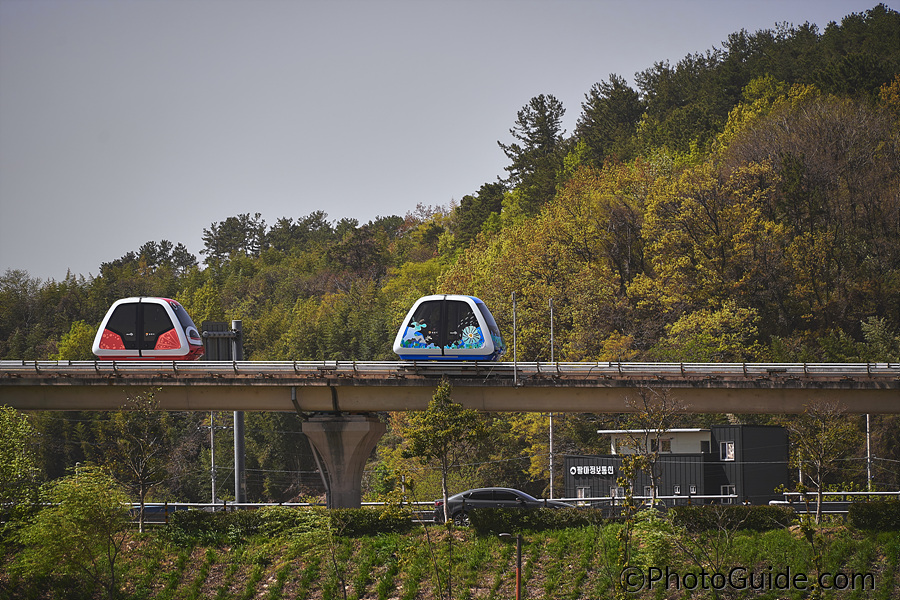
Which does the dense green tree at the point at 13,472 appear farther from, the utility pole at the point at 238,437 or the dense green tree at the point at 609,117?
the dense green tree at the point at 609,117

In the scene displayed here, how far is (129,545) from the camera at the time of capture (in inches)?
1764

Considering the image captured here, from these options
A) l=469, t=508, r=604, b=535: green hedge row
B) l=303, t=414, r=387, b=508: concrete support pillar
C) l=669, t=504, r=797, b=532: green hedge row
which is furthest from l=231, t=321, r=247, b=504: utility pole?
l=669, t=504, r=797, b=532: green hedge row

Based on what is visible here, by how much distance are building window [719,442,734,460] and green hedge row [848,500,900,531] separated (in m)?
13.9

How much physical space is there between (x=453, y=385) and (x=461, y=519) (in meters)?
7.58

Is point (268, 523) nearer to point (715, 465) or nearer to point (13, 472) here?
point (13, 472)

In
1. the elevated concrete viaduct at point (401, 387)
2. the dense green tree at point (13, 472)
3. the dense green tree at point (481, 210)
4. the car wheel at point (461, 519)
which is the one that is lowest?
the car wheel at point (461, 519)

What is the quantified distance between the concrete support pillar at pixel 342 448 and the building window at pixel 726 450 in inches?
730

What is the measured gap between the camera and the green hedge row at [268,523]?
44625 mm

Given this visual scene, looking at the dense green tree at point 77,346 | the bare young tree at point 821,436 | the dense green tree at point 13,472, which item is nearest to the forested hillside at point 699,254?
the dense green tree at point 77,346

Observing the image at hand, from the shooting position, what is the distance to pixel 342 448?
2037 inches

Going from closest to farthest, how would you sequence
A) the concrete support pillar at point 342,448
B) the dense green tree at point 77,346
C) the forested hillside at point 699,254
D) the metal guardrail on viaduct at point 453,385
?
the metal guardrail on viaduct at point 453,385, the concrete support pillar at point 342,448, the forested hillside at point 699,254, the dense green tree at point 77,346

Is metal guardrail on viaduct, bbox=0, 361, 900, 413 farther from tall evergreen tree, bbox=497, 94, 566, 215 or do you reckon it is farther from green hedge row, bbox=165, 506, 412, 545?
tall evergreen tree, bbox=497, 94, 566, 215

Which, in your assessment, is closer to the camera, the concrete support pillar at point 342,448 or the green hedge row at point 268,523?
the green hedge row at point 268,523

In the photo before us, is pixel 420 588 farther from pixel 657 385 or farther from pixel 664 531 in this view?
pixel 657 385
